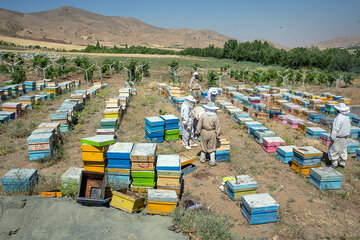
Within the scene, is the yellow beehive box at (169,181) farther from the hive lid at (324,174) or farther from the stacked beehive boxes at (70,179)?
the hive lid at (324,174)

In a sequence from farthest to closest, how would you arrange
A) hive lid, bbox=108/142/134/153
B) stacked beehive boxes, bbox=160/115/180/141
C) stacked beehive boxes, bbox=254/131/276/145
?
stacked beehive boxes, bbox=254/131/276/145 → stacked beehive boxes, bbox=160/115/180/141 → hive lid, bbox=108/142/134/153

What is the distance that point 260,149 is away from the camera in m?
9.77

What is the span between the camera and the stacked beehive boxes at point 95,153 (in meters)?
5.86

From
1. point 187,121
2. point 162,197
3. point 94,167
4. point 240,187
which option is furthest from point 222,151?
point 94,167

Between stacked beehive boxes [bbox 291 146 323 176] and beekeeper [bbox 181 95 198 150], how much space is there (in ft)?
12.3

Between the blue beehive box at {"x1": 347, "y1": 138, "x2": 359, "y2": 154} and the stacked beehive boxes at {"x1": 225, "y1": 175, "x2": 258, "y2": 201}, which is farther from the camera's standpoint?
the blue beehive box at {"x1": 347, "y1": 138, "x2": 359, "y2": 154}

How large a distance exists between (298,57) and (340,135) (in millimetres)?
38841

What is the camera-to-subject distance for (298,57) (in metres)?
41.9

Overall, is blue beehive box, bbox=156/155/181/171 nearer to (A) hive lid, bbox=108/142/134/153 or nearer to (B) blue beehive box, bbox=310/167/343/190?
(A) hive lid, bbox=108/142/134/153

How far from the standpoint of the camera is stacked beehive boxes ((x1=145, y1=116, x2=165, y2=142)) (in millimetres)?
9273

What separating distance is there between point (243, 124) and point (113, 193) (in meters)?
7.99

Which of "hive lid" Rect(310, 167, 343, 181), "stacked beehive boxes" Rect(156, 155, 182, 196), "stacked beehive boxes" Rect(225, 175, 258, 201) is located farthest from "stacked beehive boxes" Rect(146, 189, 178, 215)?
"hive lid" Rect(310, 167, 343, 181)

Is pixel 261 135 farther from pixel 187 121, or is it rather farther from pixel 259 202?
pixel 259 202

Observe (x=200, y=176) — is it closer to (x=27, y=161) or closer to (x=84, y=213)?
(x=84, y=213)
